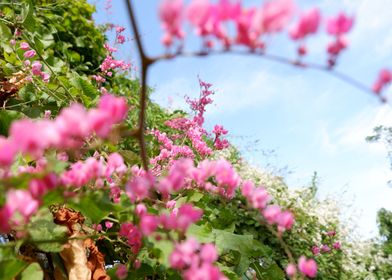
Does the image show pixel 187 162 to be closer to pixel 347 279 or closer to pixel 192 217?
pixel 192 217

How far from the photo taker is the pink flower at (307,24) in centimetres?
71

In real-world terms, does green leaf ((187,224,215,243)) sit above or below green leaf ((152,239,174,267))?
above

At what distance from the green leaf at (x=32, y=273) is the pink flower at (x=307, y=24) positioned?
2.84 feet

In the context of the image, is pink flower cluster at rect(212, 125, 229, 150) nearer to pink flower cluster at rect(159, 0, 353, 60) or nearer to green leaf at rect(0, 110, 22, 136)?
green leaf at rect(0, 110, 22, 136)

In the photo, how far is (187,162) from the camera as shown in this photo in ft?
2.93

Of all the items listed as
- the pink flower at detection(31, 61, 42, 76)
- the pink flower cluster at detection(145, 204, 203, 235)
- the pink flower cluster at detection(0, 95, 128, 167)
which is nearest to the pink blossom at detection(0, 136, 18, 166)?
→ the pink flower cluster at detection(0, 95, 128, 167)

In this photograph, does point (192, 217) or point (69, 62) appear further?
point (69, 62)

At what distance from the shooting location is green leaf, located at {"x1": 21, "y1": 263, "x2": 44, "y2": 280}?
1156 millimetres

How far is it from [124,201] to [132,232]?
0.34ft

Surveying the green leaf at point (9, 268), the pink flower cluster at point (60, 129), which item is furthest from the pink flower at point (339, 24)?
the green leaf at point (9, 268)

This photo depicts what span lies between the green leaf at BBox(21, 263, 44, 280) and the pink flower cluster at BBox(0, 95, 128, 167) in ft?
1.94

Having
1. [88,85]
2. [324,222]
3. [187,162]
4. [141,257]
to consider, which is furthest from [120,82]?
[187,162]

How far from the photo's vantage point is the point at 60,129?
25.3 inches

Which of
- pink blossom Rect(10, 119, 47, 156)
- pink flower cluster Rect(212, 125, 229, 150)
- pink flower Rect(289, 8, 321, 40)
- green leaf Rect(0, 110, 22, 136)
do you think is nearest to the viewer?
pink blossom Rect(10, 119, 47, 156)
